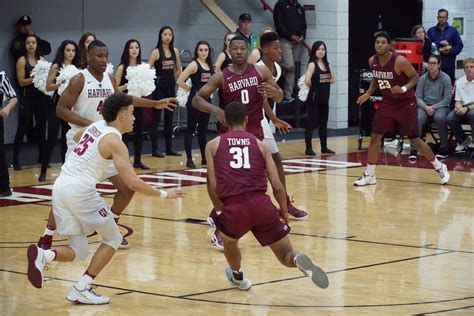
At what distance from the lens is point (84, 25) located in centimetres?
2016

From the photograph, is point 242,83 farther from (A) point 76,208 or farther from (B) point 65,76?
(B) point 65,76

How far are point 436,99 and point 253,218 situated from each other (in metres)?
10.2

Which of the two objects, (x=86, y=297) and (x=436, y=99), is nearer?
(x=86, y=297)

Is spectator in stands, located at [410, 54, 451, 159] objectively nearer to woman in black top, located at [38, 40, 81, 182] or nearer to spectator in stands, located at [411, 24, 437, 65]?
spectator in stands, located at [411, 24, 437, 65]

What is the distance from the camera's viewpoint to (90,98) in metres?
10.4

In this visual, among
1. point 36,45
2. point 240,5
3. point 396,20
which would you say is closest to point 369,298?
point 36,45

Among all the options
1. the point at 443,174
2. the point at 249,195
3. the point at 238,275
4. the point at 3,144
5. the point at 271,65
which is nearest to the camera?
the point at 249,195

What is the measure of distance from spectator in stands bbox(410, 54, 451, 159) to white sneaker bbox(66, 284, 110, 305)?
10283mm

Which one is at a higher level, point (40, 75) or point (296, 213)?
point (40, 75)

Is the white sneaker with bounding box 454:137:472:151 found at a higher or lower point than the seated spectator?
lower

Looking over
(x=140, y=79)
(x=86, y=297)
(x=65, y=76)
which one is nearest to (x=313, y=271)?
(x=86, y=297)

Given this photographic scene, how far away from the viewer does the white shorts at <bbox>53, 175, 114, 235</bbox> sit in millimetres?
8211

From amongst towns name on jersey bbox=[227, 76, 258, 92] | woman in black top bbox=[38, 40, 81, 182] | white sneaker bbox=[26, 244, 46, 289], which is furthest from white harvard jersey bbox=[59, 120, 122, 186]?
woman in black top bbox=[38, 40, 81, 182]

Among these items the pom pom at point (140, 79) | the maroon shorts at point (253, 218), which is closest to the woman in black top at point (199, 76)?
the pom pom at point (140, 79)
